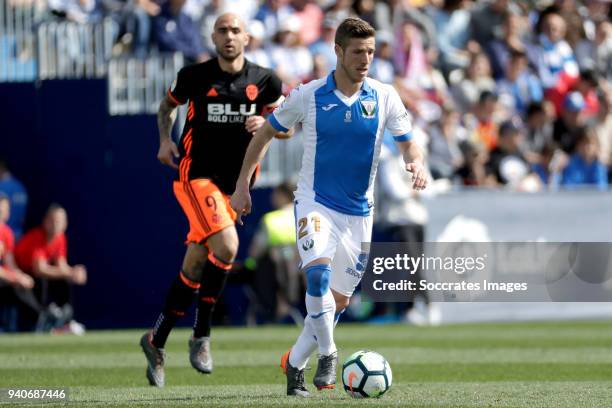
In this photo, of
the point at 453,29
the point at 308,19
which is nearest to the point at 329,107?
the point at 308,19

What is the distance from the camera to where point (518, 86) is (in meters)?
22.1

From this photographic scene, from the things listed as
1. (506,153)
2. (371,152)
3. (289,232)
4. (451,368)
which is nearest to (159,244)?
(289,232)

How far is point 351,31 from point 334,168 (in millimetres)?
869

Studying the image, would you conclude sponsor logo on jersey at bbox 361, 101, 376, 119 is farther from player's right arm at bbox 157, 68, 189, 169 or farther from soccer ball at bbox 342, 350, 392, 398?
player's right arm at bbox 157, 68, 189, 169

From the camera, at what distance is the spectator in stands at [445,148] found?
62.4 feet

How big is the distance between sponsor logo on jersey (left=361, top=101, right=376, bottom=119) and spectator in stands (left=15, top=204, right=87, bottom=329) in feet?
30.8

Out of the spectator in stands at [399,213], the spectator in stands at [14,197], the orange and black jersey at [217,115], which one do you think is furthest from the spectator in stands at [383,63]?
the orange and black jersey at [217,115]

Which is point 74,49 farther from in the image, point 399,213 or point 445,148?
point 445,148

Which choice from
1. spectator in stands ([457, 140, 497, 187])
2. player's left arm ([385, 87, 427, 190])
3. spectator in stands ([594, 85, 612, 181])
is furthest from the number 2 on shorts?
spectator in stands ([594, 85, 612, 181])

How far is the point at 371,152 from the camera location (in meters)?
8.71

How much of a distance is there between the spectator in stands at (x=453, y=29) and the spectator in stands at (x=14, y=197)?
7.74m

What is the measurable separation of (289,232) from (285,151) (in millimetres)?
1220

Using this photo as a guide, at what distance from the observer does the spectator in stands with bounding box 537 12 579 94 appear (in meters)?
22.7

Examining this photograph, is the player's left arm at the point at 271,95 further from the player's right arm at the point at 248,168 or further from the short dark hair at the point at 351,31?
the short dark hair at the point at 351,31
